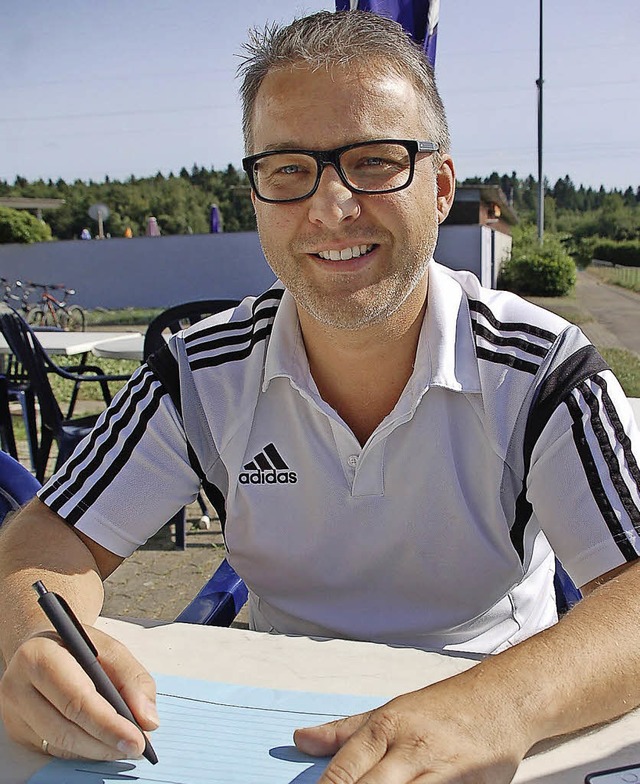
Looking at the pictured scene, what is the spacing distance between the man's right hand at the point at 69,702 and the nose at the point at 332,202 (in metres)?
0.84

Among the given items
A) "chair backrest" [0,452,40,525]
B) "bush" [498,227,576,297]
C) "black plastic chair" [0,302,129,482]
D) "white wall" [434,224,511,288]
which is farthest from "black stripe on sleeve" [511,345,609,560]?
"bush" [498,227,576,297]

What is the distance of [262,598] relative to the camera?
1646 mm

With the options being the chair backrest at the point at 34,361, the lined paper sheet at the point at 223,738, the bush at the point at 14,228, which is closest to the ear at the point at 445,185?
the lined paper sheet at the point at 223,738

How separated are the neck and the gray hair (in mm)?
348

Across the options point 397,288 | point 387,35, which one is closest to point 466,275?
point 397,288

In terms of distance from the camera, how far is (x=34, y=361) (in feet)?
14.8

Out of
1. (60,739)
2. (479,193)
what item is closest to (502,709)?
(60,739)

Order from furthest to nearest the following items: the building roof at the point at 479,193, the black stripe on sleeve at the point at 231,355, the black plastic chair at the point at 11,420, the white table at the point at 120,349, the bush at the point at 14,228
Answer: the bush at the point at 14,228, the building roof at the point at 479,193, the black plastic chair at the point at 11,420, the white table at the point at 120,349, the black stripe on sleeve at the point at 231,355

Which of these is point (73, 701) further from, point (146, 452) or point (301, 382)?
point (301, 382)

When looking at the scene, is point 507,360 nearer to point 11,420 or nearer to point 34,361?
point 34,361

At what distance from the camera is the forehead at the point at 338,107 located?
1.50 metres

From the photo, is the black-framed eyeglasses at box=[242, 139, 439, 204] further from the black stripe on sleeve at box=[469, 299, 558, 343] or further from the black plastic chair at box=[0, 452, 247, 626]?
the black plastic chair at box=[0, 452, 247, 626]

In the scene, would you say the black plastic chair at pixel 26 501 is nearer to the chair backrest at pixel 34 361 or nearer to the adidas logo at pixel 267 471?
the adidas logo at pixel 267 471

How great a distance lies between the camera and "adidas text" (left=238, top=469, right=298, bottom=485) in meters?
1.56
